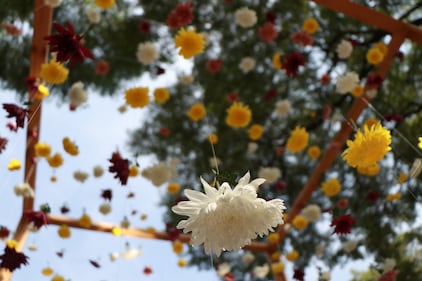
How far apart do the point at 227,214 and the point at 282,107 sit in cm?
443

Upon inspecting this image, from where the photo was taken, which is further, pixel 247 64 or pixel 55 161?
pixel 247 64

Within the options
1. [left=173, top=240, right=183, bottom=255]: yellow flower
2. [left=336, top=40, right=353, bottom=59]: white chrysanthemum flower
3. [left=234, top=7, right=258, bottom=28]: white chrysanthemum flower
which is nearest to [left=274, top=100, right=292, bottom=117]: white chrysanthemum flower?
[left=336, top=40, right=353, bottom=59]: white chrysanthemum flower

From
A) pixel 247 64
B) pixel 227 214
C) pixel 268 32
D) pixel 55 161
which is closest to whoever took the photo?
pixel 227 214

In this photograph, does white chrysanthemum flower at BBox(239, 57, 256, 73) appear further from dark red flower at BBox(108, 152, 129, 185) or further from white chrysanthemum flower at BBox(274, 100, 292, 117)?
dark red flower at BBox(108, 152, 129, 185)

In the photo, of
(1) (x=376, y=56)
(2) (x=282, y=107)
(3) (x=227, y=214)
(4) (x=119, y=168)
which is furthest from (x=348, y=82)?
(3) (x=227, y=214)

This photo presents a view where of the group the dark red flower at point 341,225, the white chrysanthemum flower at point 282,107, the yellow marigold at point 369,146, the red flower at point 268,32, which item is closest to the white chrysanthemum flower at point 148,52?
the red flower at point 268,32

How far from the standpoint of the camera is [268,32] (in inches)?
221

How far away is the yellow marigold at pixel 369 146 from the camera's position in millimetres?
2182

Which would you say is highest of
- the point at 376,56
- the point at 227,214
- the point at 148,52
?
the point at 148,52

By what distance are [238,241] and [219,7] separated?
4.77 meters

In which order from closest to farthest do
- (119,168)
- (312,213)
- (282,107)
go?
1. (119,168)
2. (312,213)
3. (282,107)

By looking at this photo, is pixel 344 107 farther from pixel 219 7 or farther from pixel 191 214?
pixel 191 214

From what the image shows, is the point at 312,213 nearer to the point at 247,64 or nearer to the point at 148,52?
the point at 247,64

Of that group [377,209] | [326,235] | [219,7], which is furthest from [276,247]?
[219,7]
